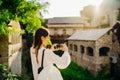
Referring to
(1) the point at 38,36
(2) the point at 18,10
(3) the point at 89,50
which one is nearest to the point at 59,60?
(1) the point at 38,36

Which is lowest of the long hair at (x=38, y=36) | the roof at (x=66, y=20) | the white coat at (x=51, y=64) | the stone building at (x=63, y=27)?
the stone building at (x=63, y=27)

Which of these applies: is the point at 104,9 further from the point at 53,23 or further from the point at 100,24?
the point at 53,23

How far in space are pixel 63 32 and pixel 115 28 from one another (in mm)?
25812

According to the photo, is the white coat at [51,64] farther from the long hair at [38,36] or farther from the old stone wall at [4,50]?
the old stone wall at [4,50]

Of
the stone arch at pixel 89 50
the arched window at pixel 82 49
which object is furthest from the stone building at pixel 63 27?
the stone arch at pixel 89 50

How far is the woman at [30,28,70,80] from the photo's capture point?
5020 millimetres

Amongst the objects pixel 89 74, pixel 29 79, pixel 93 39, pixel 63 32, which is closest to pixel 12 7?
pixel 29 79

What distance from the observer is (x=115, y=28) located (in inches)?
986

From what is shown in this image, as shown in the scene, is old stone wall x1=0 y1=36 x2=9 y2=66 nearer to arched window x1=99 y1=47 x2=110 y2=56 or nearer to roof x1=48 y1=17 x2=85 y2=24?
arched window x1=99 y1=47 x2=110 y2=56

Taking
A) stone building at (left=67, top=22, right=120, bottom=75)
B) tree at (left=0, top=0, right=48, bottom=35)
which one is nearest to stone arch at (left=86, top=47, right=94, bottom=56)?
stone building at (left=67, top=22, right=120, bottom=75)

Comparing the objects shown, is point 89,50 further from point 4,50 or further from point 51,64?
point 51,64

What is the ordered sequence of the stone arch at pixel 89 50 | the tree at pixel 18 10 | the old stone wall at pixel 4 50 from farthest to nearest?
the stone arch at pixel 89 50, the old stone wall at pixel 4 50, the tree at pixel 18 10

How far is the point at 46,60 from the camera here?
503 centimetres

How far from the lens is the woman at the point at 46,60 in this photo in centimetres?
502
